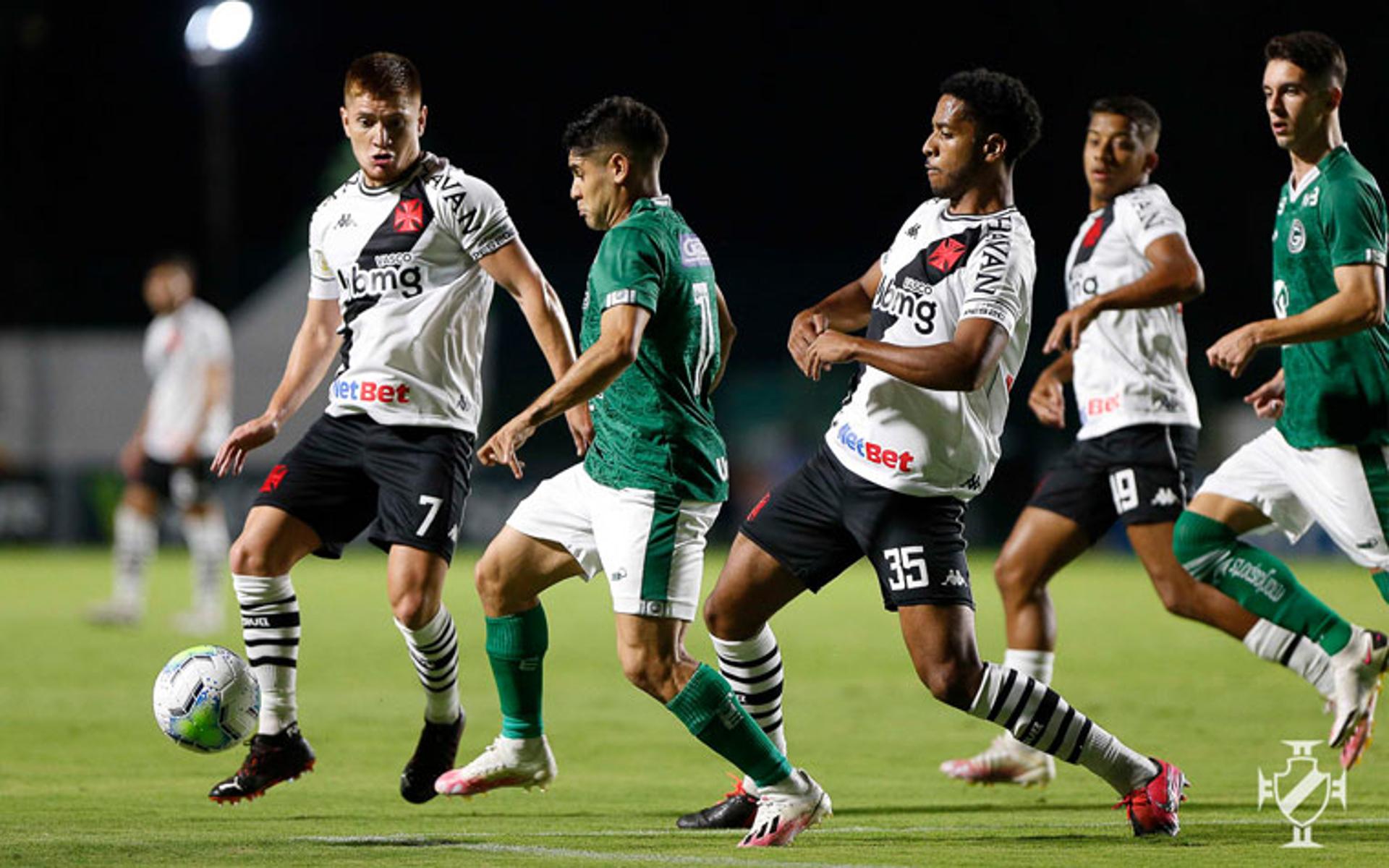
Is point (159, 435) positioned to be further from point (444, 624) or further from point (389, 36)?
point (389, 36)

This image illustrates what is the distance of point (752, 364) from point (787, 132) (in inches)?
578

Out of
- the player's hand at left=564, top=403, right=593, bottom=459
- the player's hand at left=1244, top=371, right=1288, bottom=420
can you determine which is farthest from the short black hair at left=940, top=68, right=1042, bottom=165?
the player's hand at left=1244, top=371, right=1288, bottom=420

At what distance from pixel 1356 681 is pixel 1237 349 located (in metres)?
1.49

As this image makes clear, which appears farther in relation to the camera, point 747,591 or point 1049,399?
point 1049,399

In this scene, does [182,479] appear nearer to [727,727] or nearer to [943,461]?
[727,727]

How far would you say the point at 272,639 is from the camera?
7.11 m

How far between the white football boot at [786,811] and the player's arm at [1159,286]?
1960 mm

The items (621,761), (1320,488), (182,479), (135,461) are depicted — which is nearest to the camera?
(1320,488)

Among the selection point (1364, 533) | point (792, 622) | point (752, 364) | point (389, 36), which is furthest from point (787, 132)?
point (1364, 533)

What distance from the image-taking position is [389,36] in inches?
1699

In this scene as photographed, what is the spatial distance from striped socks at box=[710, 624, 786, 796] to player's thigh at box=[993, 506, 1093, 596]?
5.27 feet

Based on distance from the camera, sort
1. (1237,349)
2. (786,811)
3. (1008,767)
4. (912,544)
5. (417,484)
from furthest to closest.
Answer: (1008,767)
(417,484)
(1237,349)
(912,544)
(786,811)

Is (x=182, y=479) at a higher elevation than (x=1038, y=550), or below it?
below
